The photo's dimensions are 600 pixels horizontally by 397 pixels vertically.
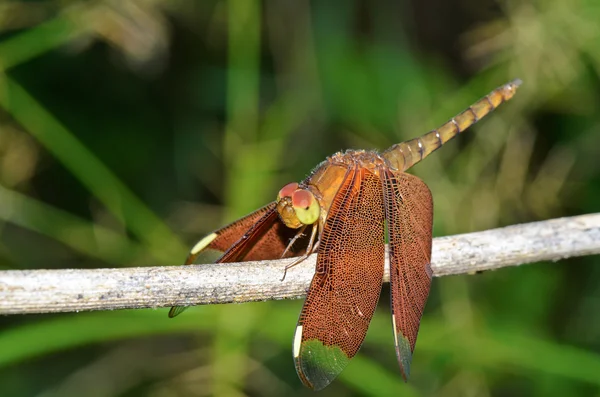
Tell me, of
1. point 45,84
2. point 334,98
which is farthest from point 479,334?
point 45,84

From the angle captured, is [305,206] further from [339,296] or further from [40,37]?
[40,37]

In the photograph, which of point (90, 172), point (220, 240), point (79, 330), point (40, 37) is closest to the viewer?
point (220, 240)

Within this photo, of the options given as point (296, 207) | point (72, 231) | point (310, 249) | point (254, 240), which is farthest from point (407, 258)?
point (72, 231)

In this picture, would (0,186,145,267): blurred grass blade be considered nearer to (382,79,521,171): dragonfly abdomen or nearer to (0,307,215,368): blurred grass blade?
(0,307,215,368): blurred grass blade

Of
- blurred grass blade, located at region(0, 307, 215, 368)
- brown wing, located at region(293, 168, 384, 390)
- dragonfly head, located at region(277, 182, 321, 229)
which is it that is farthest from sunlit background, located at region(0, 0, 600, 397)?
brown wing, located at region(293, 168, 384, 390)

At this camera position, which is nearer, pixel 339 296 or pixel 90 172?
pixel 339 296

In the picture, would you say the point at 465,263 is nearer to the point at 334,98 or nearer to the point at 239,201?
the point at 239,201

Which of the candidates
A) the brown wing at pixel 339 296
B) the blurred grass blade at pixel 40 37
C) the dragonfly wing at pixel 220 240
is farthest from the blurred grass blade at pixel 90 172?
the brown wing at pixel 339 296
